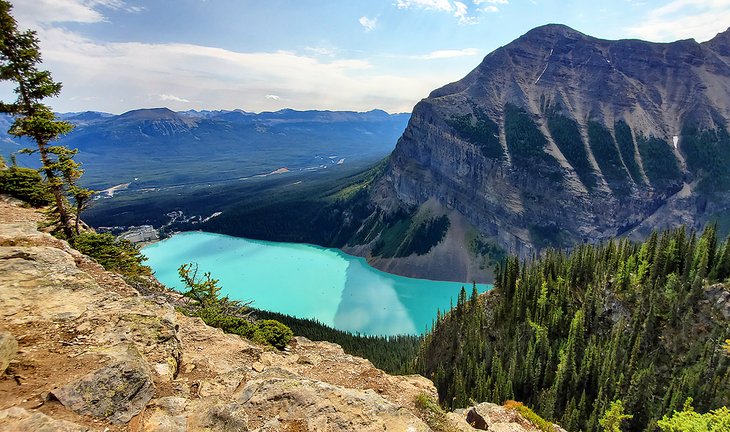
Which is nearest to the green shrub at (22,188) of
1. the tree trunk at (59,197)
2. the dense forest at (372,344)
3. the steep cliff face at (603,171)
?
the tree trunk at (59,197)

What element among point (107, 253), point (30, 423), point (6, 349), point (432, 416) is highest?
point (6, 349)

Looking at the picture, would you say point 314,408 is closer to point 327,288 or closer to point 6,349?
point 6,349

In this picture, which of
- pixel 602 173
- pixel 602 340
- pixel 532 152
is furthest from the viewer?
pixel 532 152

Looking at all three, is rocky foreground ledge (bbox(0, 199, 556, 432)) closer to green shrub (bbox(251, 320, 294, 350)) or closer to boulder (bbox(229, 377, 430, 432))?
boulder (bbox(229, 377, 430, 432))

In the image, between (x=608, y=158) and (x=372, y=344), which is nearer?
(x=372, y=344)

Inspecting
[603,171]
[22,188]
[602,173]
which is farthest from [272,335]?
[603,171]

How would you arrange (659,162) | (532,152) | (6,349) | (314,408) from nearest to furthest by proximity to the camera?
(6,349), (314,408), (659,162), (532,152)

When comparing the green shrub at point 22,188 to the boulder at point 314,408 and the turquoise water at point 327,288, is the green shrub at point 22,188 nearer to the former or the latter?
the boulder at point 314,408
